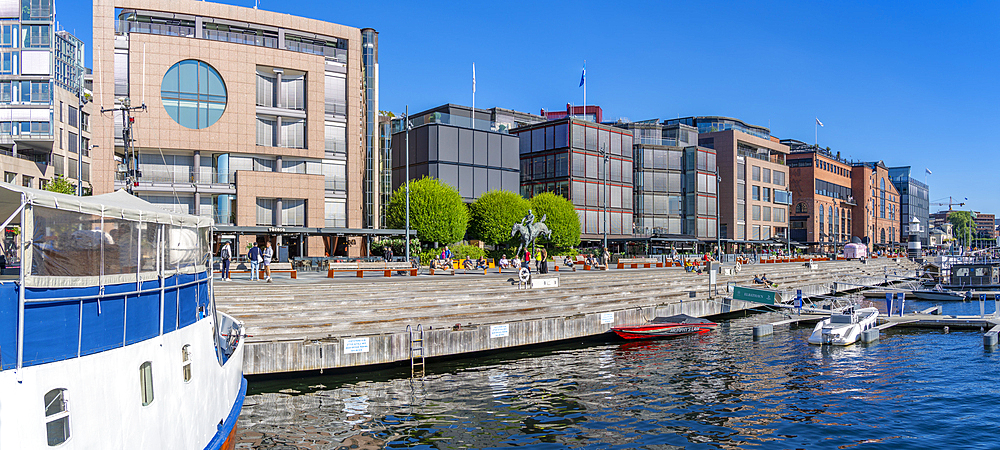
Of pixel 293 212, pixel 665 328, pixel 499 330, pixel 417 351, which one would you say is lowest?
pixel 665 328

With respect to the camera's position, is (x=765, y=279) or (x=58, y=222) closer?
(x=58, y=222)

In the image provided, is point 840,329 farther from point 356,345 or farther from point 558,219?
point 558,219

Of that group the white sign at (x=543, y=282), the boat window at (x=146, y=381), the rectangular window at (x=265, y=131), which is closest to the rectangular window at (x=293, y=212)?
the rectangular window at (x=265, y=131)

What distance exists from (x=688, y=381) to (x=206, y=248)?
61.0 ft

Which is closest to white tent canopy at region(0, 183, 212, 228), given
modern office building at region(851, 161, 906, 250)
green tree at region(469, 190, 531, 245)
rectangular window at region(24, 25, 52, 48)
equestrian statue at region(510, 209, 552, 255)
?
equestrian statue at region(510, 209, 552, 255)

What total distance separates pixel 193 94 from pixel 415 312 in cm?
3852

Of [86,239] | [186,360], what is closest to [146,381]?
[186,360]

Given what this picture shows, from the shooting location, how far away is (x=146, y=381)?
10.9m

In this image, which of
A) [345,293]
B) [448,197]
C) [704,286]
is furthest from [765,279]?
[345,293]

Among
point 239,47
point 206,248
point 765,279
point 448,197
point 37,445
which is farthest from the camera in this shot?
point 448,197

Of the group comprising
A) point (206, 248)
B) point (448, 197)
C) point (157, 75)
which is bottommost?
point (206, 248)

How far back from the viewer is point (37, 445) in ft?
25.9

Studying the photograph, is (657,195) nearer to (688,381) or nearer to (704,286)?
(704,286)

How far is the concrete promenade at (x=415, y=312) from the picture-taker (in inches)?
990
